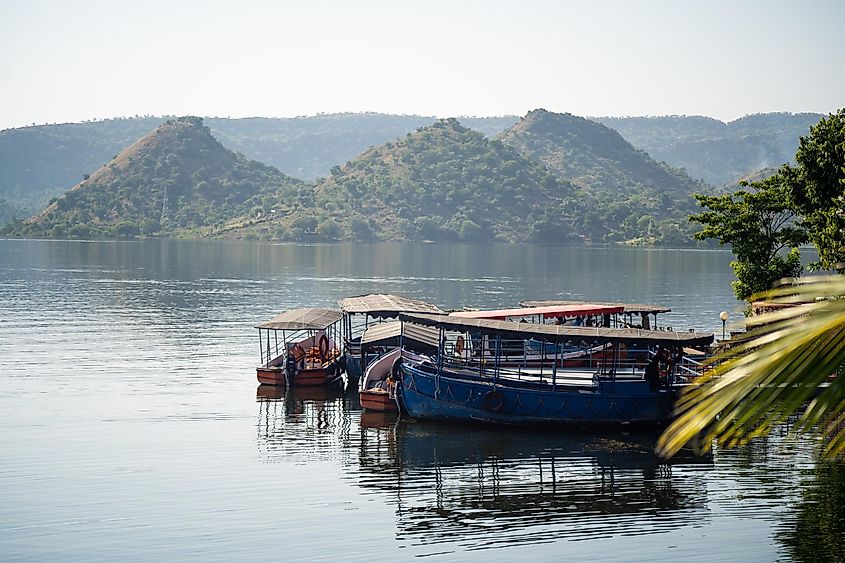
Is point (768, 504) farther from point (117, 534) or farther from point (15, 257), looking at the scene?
point (15, 257)

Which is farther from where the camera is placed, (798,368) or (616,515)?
(616,515)

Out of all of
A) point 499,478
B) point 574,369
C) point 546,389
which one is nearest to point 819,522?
point 499,478

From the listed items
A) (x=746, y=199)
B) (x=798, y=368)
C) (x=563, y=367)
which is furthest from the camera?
(x=746, y=199)

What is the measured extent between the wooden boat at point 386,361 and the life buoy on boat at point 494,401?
18.3 feet

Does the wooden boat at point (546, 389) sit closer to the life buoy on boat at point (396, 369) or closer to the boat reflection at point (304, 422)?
the life buoy on boat at point (396, 369)

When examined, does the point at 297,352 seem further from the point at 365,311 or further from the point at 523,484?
the point at 523,484

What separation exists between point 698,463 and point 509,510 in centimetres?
929

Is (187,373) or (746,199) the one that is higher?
(746,199)

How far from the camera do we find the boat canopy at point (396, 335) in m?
46.5

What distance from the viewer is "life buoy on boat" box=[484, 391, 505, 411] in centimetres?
3984

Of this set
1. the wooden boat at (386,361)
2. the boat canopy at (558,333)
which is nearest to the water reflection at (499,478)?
the wooden boat at (386,361)

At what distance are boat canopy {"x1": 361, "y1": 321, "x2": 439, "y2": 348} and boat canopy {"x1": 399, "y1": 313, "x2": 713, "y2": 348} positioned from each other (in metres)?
4.43

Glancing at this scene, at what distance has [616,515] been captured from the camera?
2959 centimetres

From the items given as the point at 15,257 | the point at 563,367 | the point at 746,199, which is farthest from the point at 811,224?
the point at 15,257
